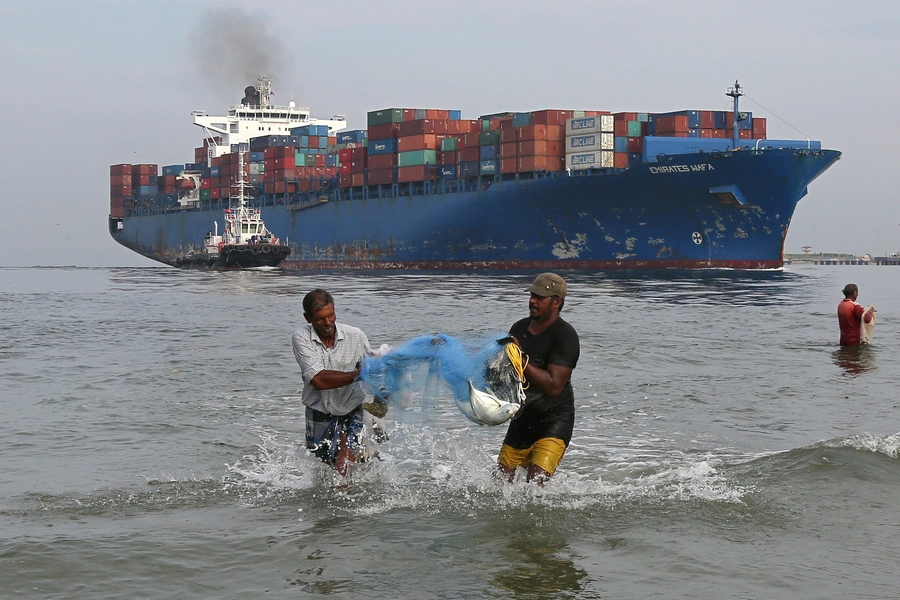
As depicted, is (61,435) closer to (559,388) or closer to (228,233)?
(559,388)

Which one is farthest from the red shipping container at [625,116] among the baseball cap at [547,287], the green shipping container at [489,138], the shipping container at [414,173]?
the baseball cap at [547,287]

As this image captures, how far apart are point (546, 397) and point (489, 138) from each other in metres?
50.2

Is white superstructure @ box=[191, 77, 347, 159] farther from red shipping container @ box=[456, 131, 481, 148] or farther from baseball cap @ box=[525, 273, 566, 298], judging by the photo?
baseball cap @ box=[525, 273, 566, 298]

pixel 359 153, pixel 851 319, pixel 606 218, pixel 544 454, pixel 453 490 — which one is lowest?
Result: pixel 453 490

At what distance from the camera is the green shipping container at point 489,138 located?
55.3 metres

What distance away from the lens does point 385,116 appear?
62250 millimetres

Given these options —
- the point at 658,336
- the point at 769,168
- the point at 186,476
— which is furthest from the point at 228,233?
the point at 186,476

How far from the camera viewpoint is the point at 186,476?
26.7ft

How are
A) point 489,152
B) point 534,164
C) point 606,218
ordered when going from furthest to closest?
point 489,152, point 534,164, point 606,218

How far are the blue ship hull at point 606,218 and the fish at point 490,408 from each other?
41.7 metres

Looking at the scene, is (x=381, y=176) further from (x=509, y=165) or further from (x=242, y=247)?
(x=509, y=165)

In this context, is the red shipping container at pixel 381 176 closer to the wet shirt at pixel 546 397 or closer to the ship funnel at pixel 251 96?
the ship funnel at pixel 251 96

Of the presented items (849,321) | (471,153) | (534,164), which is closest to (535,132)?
(534,164)

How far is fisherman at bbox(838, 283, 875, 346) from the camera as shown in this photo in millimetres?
16172
